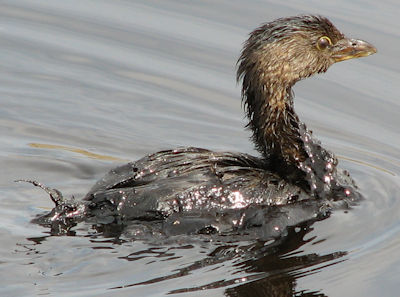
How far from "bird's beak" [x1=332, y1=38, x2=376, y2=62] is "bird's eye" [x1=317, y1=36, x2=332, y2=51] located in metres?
0.13

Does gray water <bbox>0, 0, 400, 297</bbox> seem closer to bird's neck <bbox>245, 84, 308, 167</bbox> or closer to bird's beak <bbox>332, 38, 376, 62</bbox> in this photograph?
bird's neck <bbox>245, 84, 308, 167</bbox>

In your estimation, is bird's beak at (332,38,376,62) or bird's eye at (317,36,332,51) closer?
bird's eye at (317,36,332,51)

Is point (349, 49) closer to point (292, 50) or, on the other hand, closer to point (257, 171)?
point (292, 50)

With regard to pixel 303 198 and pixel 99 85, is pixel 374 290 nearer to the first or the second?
pixel 303 198

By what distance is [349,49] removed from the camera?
10.2m

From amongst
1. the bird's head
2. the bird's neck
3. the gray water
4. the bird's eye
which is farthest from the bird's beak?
the gray water

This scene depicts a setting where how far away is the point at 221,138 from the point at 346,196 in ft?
6.41

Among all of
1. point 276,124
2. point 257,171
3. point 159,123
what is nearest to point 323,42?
point 276,124

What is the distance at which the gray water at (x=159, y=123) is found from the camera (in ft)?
26.9

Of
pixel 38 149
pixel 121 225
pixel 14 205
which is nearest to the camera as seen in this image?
pixel 121 225

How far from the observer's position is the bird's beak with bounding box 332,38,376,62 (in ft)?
33.5

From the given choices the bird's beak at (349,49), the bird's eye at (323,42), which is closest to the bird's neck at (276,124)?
the bird's eye at (323,42)

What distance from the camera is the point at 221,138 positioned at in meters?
11.3

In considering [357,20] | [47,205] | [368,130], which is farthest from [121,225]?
[357,20]
